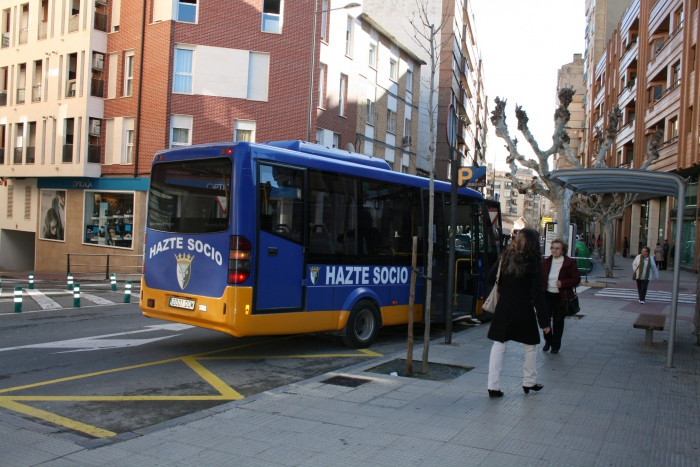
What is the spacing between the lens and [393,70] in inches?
1433

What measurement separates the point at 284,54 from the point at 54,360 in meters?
Answer: 20.7

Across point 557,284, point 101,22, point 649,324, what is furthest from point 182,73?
point 649,324

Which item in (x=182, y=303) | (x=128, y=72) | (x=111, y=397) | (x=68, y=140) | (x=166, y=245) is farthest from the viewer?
(x=68, y=140)

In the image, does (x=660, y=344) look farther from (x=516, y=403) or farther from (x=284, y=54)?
(x=284, y=54)

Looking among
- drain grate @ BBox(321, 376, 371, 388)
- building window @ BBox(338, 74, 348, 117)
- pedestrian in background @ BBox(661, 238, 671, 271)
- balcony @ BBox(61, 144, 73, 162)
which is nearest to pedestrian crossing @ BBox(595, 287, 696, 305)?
pedestrian in background @ BBox(661, 238, 671, 271)

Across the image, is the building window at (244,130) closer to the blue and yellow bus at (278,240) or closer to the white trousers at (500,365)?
the blue and yellow bus at (278,240)

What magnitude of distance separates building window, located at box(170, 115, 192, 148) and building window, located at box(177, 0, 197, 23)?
4.11 meters

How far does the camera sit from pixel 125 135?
2723 centimetres

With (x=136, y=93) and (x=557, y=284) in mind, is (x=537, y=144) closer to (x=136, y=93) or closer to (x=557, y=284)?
(x=557, y=284)

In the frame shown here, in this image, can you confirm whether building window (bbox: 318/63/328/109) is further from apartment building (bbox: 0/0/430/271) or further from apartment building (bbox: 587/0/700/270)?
Answer: apartment building (bbox: 587/0/700/270)

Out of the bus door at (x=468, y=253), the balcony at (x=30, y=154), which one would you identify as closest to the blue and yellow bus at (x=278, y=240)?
the bus door at (x=468, y=253)

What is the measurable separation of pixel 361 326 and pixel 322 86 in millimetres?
20256

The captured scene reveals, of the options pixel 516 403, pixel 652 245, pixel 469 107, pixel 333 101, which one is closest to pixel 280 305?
pixel 516 403

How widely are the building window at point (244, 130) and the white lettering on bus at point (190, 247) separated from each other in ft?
59.5
